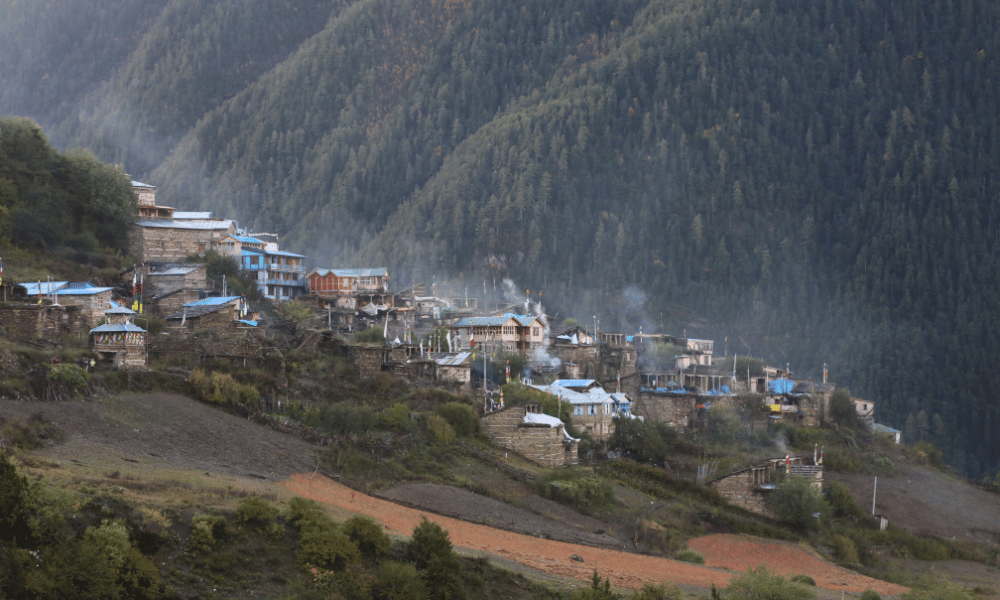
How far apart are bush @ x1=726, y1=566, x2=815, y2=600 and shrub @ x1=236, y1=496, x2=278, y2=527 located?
1806cm

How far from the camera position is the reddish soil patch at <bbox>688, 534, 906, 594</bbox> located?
53969 mm

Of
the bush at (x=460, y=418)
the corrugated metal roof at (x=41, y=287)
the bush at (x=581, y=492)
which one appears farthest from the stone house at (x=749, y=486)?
the corrugated metal roof at (x=41, y=287)

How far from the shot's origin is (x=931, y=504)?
74562 millimetres

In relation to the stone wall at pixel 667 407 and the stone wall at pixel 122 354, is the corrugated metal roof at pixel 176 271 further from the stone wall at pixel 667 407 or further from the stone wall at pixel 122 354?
the stone wall at pixel 667 407

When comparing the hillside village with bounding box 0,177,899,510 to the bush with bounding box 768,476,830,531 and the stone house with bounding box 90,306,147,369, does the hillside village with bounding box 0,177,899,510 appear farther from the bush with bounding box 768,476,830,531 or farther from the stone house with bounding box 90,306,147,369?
the bush with bounding box 768,476,830,531


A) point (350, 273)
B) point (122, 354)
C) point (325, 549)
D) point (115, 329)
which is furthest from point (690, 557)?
point (350, 273)

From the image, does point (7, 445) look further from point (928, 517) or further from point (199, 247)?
point (928, 517)

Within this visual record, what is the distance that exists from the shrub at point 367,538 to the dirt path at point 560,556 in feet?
12.4

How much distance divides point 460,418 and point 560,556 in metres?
15.5

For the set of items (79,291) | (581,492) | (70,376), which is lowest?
(581,492)

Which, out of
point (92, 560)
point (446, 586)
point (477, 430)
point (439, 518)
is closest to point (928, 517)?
point (477, 430)

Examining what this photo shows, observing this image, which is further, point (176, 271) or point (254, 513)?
point (176, 271)

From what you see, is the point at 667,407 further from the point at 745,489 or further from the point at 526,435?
the point at 526,435

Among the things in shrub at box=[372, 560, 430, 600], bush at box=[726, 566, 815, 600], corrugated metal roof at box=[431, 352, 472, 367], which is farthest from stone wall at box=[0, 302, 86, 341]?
bush at box=[726, 566, 815, 600]
